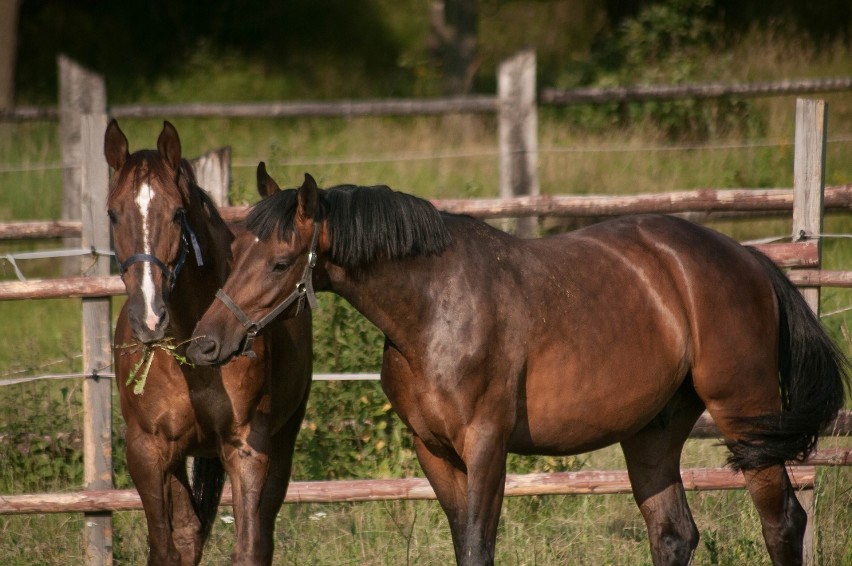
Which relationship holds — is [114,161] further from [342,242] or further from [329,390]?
[329,390]

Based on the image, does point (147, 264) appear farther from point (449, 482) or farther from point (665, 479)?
point (665, 479)

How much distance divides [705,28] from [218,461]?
10884 millimetres

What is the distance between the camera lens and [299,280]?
375 cm

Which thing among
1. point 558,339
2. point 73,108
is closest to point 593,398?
point 558,339

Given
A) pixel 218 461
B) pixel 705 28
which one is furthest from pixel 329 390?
pixel 705 28

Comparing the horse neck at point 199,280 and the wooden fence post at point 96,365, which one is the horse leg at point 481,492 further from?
the wooden fence post at point 96,365

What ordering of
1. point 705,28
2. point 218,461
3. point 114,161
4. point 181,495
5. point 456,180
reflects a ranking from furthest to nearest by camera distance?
point 705,28 → point 456,180 → point 218,461 → point 181,495 → point 114,161

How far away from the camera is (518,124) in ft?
25.4

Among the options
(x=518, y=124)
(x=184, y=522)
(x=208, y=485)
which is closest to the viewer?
(x=184, y=522)

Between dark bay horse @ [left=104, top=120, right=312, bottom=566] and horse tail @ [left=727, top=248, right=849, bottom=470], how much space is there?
1898 mm

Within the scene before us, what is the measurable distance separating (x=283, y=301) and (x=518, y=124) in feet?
14.3

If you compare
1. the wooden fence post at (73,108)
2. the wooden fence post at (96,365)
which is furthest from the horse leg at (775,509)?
the wooden fence post at (73,108)

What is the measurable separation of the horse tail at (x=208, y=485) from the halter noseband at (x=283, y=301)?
1154 millimetres

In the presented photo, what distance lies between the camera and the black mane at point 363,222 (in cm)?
372
